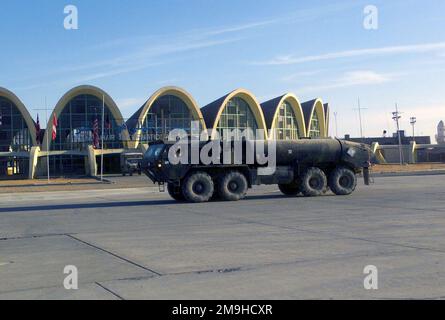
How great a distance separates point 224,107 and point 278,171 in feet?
161

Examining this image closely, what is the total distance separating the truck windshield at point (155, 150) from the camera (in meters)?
22.3

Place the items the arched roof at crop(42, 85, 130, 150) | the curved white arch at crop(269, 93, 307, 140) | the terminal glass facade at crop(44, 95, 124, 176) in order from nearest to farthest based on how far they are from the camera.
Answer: the arched roof at crop(42, 85, 130, 150) → the terminal glass facade at crop(44, 95, 124, 176) → the curved white arch at crop(269, 93, 307, 140)

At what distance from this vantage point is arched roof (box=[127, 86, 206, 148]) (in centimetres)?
6669

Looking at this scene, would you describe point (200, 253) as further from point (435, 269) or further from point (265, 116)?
point (265, 116)

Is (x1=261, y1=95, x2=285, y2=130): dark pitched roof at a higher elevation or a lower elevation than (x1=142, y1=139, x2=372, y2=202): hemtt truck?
higher

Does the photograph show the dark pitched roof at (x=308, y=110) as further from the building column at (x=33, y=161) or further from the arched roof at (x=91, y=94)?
the building column at (x=33, y=161)

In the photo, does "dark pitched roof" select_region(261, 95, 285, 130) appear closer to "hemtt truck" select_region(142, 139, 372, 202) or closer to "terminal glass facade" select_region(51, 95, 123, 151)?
"terminal glass facade" select_region(51, 95, 123, 151)

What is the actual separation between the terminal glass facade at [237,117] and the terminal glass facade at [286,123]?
4817mm

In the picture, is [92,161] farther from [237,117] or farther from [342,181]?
[342,181]

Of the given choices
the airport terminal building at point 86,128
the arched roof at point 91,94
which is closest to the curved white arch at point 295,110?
the airport terminal building at point 86,128

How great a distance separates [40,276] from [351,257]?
4.93m

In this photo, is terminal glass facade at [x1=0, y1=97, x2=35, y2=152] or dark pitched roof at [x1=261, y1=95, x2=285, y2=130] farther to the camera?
dark pitched roof at [x1=261, y1=95, x2=285, y2=130]

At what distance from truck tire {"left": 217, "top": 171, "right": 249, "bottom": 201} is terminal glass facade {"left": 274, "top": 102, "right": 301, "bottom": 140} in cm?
5524

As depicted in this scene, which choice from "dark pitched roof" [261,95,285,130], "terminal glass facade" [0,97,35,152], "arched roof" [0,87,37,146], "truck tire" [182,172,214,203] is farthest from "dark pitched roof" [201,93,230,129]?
"truck tire" [182,172,214,203]
